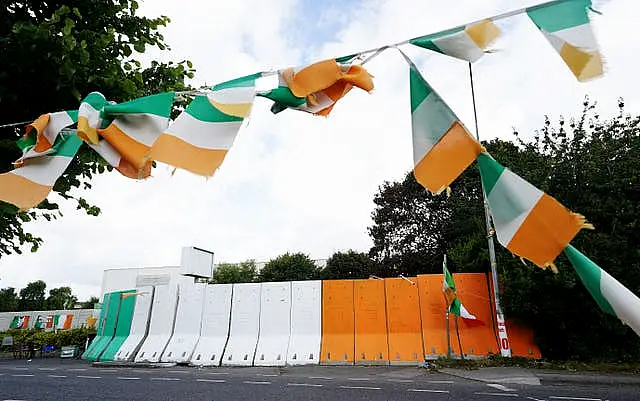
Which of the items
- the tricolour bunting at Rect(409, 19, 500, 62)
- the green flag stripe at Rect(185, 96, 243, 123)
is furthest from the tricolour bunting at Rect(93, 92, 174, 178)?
the tricolour bunting at Rect(409, 19, 500, 62)

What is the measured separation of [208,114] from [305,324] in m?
12.8

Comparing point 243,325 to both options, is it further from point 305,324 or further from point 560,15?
point 560,15

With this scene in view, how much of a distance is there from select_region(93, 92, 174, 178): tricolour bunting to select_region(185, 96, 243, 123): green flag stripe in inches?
9.7

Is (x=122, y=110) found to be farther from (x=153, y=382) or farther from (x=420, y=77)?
(x=153, y=382)

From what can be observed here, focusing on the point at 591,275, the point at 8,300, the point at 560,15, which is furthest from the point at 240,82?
the point at 8,300

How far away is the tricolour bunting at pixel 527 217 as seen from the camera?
1.89 meters

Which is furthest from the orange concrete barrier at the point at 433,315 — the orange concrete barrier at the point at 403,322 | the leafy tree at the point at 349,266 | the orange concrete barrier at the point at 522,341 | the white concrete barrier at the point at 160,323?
the leafy tree at the point at 349,266

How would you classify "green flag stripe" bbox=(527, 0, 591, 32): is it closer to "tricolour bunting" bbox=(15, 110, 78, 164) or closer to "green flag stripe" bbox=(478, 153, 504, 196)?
"green flag stripe" bbox=(478, 153, 504, 196)

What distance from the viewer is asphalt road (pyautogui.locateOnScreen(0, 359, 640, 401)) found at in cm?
770

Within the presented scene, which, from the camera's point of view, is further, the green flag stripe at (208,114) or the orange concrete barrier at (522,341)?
the orange concrete barrier at (522,341)

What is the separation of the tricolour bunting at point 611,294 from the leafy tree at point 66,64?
3.61 metres

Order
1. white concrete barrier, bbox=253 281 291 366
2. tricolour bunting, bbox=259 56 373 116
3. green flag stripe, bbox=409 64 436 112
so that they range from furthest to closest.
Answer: white concrete barrier, bbox=253 281 291 366, tricolour bunting, bbox=259 56 373 116, green flag stripe, bbox=409 64 436 112

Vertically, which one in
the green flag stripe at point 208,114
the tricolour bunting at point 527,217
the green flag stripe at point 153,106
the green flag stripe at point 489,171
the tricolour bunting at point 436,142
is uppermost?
the green flag stripe at point 153,106

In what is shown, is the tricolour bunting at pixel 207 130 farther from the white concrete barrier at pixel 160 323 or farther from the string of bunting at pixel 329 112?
the white concrete barrier at pixel 160 323
